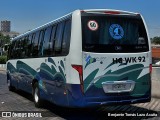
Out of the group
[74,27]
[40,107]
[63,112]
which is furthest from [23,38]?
[74,27]

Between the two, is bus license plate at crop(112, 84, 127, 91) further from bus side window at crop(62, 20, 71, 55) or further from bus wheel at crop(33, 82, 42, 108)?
bus wheel at crop(33, 82, 42, 108)

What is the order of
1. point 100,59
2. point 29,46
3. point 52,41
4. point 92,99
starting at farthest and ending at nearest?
point 29,46 → point 52,41 → point 100,59 → point 92,99

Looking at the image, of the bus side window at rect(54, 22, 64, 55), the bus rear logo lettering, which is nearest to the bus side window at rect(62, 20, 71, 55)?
the bus side window at rect(54, 22, 64, 55)

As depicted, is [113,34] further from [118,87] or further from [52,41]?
[52,41]

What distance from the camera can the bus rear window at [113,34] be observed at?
9039 mm

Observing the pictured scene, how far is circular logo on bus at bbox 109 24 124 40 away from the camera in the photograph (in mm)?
9281

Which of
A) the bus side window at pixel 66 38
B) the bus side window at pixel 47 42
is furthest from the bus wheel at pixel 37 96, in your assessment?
the bus side window at pixel 66 38

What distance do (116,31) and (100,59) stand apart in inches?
34.4

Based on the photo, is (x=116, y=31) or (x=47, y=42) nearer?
(x=116, y=31)

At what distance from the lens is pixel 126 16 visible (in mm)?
9578

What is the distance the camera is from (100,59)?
9.03m

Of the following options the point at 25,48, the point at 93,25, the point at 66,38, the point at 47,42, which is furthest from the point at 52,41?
the point at 25,48

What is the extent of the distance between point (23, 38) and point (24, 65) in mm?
1344

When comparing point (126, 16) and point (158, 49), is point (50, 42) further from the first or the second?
point (158, 49)
